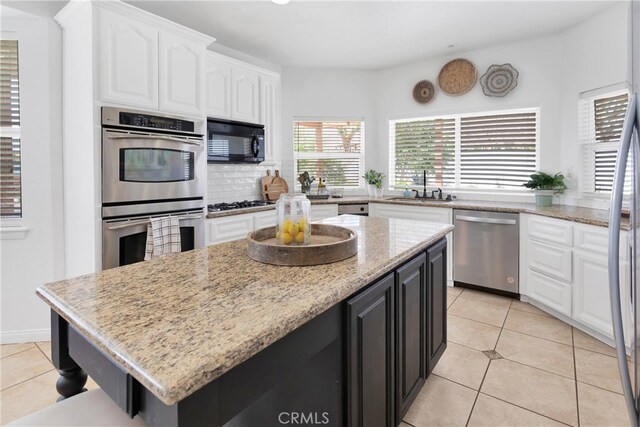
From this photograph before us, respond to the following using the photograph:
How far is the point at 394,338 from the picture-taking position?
1519 mm

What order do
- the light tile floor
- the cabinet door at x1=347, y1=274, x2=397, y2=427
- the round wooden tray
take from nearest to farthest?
the cabinet door at x1=347, y1=274, x2=397, y2=427 → the round wooden tray → the light tile floor

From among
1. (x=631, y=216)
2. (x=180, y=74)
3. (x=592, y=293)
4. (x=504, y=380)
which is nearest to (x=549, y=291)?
(x=592, y=293)

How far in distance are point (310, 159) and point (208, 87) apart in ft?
6.15

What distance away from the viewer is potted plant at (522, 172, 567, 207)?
3494 millimetres

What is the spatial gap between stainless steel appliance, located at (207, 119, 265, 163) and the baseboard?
1.96 metres

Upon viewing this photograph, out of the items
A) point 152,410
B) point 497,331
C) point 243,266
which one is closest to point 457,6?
point 497,331

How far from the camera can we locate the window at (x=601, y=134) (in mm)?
3137

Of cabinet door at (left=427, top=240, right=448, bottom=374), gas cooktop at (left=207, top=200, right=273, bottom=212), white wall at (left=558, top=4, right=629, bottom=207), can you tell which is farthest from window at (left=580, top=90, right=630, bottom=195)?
gas cooktop at (left=207, top=200, right=273, bottom=212)

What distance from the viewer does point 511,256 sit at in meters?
3.49

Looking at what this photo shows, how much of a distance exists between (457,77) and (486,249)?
213 centimetres

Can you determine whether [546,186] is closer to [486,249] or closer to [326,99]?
[486,249]

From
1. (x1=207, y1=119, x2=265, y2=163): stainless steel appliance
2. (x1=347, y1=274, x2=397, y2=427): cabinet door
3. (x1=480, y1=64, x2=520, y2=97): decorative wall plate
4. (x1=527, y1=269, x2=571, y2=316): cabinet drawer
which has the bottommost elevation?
(x1=527, y1=269, x2=571, y2=316): cabinet drawer

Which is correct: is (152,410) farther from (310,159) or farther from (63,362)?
(310,159)
